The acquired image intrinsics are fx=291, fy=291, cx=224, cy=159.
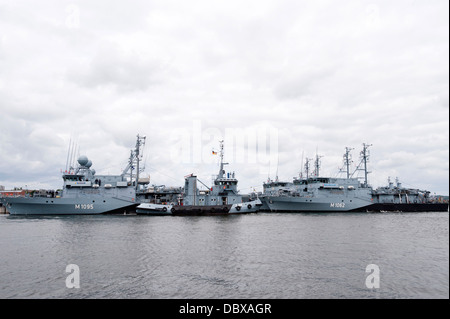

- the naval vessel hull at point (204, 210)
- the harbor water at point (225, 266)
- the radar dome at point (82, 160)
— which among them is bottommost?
the harbor water at point (225, 266)

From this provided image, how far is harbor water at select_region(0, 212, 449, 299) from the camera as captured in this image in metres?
14.5

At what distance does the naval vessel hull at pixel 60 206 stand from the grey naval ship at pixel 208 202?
259 inches

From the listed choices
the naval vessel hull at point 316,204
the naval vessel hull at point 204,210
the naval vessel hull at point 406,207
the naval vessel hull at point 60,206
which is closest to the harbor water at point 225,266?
the naval vessel hull at point 204,210

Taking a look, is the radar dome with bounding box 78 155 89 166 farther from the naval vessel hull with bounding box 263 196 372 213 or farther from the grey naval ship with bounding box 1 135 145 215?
the naval vessel hull with bounding box 263 196 372 213

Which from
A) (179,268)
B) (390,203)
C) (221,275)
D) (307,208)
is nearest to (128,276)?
(179,268)

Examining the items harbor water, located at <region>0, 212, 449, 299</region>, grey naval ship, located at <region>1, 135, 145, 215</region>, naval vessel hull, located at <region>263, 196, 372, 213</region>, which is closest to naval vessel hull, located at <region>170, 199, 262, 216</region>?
grey naval ship, located at <region>1, 135, 145, 215</region>

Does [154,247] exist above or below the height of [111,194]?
below

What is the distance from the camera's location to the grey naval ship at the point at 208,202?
58.0 m

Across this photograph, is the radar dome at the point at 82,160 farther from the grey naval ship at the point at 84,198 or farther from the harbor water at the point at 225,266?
the harbor water at the point at 225,266

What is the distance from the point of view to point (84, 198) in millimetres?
57406

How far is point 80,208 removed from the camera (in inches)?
2240
